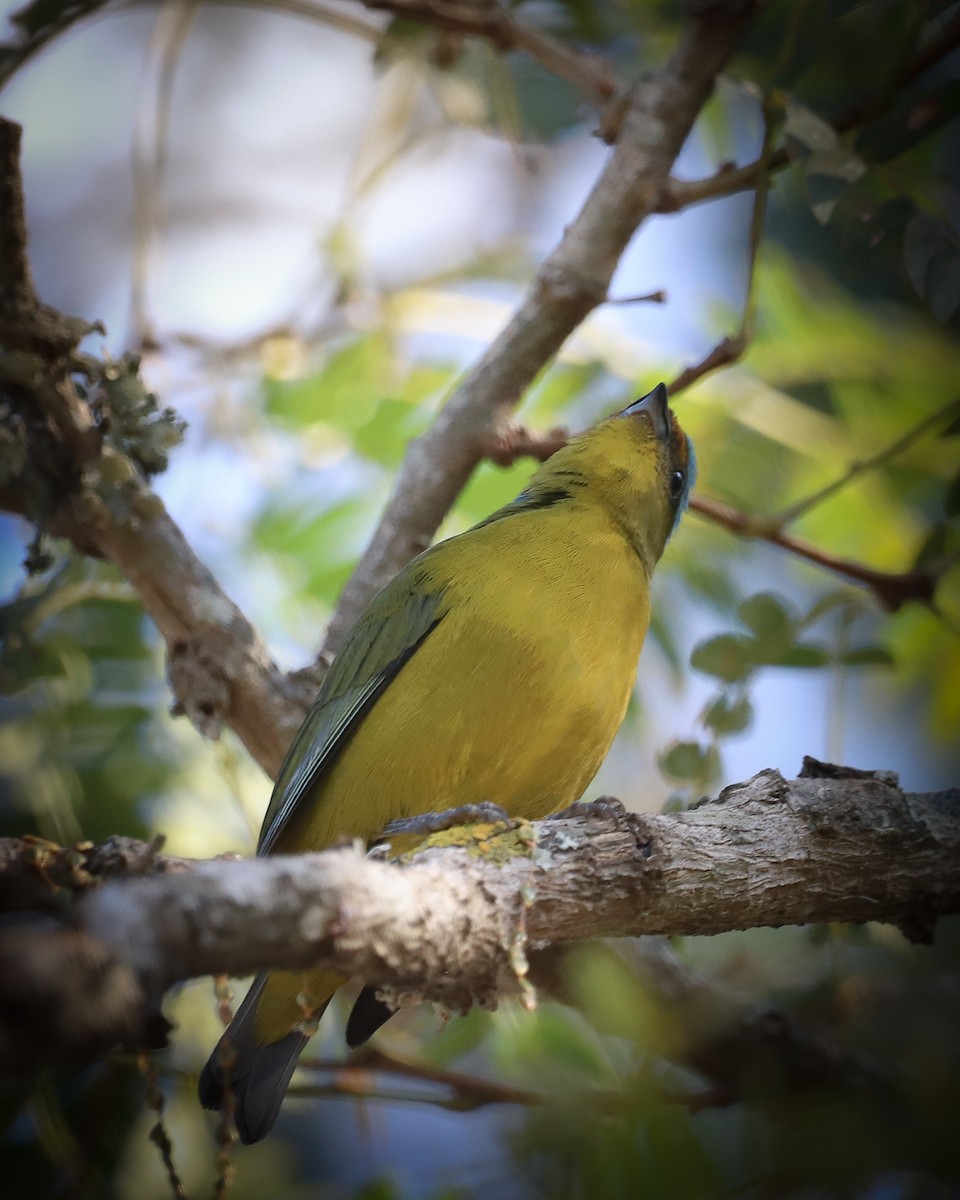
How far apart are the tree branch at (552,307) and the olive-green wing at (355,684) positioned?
39 cm

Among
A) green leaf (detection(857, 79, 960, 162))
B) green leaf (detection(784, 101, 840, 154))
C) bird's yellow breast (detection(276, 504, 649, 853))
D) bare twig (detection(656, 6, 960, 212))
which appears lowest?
bird's yellow breast (detection(276, 504, 649, 853))

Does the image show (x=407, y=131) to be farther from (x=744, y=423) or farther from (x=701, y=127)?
(x=744, y=423)

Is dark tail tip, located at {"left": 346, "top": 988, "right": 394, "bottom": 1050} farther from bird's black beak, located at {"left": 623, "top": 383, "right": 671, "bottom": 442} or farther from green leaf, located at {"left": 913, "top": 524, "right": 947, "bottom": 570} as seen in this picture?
green leaf, located at {"left": 913, "top": 524, "right": 947, "bottom": 570}

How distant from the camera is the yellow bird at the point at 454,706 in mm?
2840

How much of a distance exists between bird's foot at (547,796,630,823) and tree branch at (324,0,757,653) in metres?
1.25

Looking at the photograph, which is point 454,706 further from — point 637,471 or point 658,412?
point 658,412

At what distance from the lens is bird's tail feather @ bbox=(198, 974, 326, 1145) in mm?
2740

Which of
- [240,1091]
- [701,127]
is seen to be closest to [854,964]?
[240,1091]

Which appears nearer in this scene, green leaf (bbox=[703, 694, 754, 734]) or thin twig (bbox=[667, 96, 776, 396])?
green leaf (bbox=[703, 694, 754, 734])

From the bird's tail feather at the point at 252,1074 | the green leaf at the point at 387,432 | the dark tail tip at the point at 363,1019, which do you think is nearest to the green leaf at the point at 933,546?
the green leaf at the point at 387,432

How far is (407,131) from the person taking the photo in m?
5.53

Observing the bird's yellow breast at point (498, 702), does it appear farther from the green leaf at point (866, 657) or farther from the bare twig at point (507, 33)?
the bare twig at point (507, 33)

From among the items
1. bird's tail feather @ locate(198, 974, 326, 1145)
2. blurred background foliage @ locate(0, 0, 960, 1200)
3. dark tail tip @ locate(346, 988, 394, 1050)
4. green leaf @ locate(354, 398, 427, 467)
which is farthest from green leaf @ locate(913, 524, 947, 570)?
bird's tail feather @ locate(198, 974, 326, 1145)

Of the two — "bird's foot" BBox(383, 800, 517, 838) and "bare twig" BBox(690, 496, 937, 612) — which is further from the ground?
"bare twig" BBox(690, 496, 937, 612)
